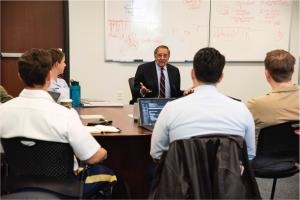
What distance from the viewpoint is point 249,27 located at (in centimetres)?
509

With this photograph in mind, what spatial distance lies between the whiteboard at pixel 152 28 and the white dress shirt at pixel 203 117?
314 centimetres

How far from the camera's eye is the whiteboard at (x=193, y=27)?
188 inches

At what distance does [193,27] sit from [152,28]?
0.53 m

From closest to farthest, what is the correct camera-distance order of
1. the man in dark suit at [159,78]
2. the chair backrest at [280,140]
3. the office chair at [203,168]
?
the office chair at [203,168]
the chair backrest at [280,140]
the man in dark suit at [159,78]

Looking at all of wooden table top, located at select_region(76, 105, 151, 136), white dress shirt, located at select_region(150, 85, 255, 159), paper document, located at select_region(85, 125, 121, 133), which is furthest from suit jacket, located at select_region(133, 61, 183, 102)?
white dress shirt, located at select_region(150, 85, 255, 159)

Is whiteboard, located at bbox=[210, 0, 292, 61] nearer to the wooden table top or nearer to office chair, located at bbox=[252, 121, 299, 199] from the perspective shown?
the wooden table top

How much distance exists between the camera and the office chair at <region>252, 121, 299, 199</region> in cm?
214

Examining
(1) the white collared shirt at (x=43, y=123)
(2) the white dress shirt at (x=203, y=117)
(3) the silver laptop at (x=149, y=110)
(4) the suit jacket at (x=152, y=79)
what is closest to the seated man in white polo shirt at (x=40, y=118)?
(1) the white collared shirt at (x=43, y=123)

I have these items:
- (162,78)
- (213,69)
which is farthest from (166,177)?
(162,78)

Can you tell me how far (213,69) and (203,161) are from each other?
0.44m

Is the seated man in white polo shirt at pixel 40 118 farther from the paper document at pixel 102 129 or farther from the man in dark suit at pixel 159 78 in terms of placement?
the man in dark suit at pixel 159 78

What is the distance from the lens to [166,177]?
1.61 meters

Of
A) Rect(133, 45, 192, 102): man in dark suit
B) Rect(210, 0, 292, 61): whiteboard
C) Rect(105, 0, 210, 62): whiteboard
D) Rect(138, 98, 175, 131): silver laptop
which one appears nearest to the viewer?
Rect(138, 98, 175, 131): silver laptop

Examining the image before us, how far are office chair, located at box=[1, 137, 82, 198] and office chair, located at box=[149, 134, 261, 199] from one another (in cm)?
41
